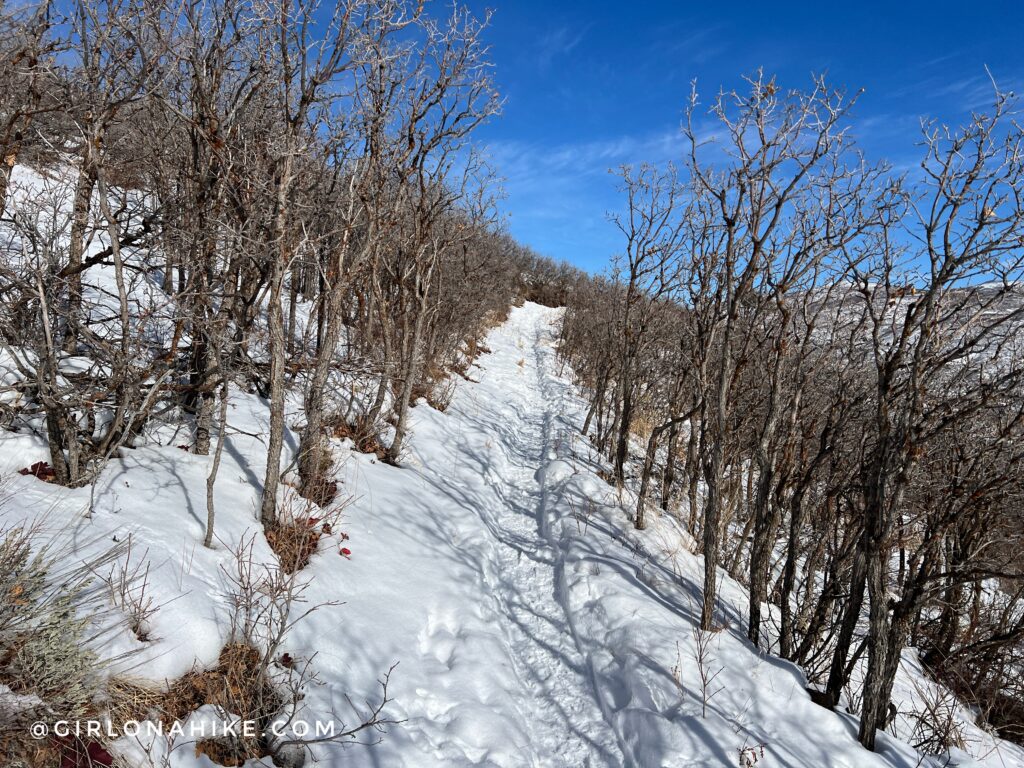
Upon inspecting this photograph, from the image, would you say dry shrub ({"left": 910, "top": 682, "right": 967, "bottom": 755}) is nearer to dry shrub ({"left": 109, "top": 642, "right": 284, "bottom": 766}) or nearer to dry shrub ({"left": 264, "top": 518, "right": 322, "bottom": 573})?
dry shrub ({"left": 109, "top": 642, "right": 284, "bottom": 766})

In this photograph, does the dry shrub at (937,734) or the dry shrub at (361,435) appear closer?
the dry shrub at (937,734)

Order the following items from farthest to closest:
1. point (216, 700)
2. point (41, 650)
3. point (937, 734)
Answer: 1. point (937, 734)
2. point (216, 700)
3. point (41, 650)

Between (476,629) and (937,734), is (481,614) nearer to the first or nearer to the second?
(476,629)

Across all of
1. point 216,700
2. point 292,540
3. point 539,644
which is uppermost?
point 292,540

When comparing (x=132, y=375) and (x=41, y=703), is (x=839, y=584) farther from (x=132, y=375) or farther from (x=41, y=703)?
(x=132, y=375)

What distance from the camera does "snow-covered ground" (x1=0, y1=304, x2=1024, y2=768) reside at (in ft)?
11.2

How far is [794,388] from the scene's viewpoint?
5598mm

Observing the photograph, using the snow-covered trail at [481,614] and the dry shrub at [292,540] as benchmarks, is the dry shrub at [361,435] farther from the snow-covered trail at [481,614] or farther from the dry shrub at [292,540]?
the dry shrub at [292,540]

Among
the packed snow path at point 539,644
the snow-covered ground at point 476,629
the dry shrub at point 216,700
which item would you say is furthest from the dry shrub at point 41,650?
the packed snow path at point 539,644

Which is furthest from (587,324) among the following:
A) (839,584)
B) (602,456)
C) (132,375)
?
(132,375)

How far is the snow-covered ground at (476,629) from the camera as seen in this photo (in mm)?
3418

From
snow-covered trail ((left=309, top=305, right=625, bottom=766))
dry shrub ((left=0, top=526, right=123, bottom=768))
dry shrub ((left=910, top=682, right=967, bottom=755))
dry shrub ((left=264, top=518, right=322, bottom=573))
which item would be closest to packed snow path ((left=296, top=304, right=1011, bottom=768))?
snow-covered trail ((left=309, top=305, right=625, bottom=766))

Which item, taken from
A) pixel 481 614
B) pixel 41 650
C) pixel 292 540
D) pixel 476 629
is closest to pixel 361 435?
pixel 292 540

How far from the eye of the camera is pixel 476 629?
4.65 m
